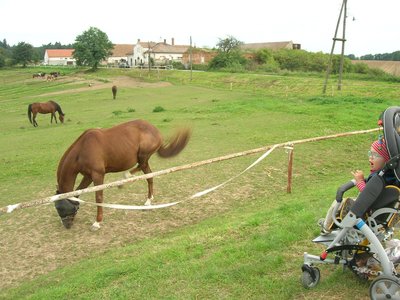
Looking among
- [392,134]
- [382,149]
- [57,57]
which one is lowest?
[382,149]

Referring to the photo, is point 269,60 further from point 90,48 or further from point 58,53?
point 58,53

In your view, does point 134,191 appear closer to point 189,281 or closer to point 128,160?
point 128,160

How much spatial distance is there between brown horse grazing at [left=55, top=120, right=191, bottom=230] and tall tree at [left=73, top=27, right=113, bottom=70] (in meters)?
71.8

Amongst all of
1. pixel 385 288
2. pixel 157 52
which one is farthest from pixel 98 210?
pixel 157 52

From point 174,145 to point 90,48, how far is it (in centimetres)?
7377

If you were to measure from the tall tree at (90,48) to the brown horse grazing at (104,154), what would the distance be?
71.8 m

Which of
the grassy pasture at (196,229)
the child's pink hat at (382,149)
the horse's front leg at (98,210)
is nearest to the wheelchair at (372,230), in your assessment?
the child's pink hat at (382,149)

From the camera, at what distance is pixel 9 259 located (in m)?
5.63

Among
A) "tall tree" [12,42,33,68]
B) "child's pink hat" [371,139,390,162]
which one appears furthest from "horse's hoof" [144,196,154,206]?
"tall tree" [12,42,33,68]

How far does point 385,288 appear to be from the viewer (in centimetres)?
300

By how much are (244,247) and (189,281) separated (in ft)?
2.97

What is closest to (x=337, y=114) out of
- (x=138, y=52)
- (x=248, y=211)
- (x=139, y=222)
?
(x=248, y=211)

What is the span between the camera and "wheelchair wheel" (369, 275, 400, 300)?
295 centimetres

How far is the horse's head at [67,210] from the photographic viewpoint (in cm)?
627
